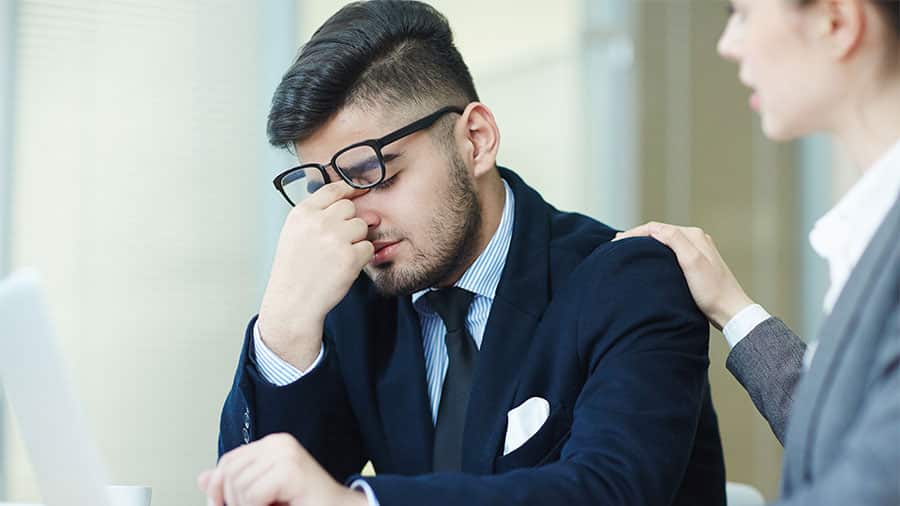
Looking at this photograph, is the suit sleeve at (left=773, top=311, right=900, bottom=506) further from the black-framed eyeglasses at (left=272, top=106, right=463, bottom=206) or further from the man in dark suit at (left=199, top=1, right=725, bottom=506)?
the black-framed eyeglasses at (left=272, top=106, right=463, bottom=206)

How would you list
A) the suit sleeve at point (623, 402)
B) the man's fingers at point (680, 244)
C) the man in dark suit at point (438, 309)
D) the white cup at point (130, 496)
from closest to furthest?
the suit sleeve at point (623, 402) → the white cup at point (130, 496) → the man in dark suit at point (438, 309) → the man's fingers at point (680, 244)

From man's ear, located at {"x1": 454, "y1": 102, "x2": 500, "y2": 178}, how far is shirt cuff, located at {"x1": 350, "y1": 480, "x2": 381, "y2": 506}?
0.66m

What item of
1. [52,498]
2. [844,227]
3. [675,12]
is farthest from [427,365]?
[675,12]

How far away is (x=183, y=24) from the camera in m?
2.08

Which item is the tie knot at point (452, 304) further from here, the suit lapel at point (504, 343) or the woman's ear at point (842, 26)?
the woman's ear at point (842, 26)

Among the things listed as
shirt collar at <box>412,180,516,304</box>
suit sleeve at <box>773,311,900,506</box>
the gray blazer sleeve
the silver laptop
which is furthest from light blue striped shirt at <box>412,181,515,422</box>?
suit sleeve at <box>773,311,900,506</box>

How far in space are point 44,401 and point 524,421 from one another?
0.61m

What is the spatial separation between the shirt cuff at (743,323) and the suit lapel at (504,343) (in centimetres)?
25

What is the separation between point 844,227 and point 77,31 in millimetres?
1390

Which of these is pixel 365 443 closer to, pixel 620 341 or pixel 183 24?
pixel 620 341

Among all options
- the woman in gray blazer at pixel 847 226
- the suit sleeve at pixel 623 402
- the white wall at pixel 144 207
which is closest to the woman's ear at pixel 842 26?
the woman in gray blazer at pixel 847 226

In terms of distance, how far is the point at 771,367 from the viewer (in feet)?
4.78

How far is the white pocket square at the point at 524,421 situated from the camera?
144 cm

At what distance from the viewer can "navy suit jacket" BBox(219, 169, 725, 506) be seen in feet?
4.04
